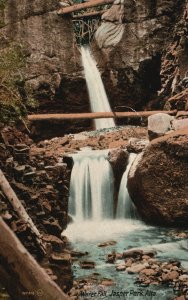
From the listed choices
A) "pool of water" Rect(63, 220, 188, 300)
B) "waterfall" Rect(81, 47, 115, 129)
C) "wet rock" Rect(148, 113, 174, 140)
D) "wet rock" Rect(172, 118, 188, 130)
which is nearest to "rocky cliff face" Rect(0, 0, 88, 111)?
"waterfall" Rect(81, 47, 115, 129)

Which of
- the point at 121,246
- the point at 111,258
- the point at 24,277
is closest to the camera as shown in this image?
the point at 24,277

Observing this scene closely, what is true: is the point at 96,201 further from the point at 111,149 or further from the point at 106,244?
the point at 106,244

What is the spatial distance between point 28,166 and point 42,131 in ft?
38.3

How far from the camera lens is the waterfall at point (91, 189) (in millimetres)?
11219

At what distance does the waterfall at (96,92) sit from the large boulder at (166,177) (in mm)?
9416

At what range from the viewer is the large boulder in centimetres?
966

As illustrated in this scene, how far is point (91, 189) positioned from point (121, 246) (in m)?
3.31

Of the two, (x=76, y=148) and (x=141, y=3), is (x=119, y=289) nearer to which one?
(x=76, y=148)

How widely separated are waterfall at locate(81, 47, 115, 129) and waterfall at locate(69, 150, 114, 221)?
7094 mm

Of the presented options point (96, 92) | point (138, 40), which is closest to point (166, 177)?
point (96, 92)

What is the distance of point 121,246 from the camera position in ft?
28.1

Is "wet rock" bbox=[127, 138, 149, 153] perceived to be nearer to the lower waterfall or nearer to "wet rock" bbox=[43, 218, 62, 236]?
the lower waterfall

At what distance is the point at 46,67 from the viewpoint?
18484 mm

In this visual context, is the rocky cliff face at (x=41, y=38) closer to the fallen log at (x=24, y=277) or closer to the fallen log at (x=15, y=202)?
the fallen log at (x=15, y=202)
